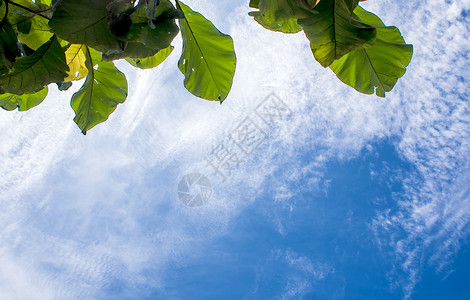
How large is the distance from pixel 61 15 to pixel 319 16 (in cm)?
92

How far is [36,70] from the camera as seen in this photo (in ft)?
4.47

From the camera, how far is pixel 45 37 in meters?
1.54

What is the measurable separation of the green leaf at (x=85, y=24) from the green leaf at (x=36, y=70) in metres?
0.34

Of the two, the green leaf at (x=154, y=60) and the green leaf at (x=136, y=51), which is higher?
the green leaf at (x=136, y=51)

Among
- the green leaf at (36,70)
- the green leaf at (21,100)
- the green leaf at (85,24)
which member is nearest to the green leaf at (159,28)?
the green leaf at (85,24)

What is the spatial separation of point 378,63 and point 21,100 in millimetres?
2085

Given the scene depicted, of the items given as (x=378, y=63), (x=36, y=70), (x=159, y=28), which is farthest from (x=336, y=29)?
(x=36, y=70)

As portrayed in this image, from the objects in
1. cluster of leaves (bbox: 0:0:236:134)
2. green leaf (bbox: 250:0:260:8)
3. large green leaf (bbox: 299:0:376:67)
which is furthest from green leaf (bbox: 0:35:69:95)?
large green leaf (bbox: 299:0:376:67)

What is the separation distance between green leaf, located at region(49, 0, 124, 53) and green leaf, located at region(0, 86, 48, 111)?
3.39 ft

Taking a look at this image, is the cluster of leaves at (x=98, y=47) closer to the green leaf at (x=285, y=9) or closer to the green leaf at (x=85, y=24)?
the green leaf at (x=85, y=24)

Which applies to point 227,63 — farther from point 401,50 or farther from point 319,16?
point 401,50

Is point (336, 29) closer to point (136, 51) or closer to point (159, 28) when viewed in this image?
point (159, 28)

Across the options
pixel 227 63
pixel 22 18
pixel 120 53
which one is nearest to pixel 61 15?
pixel 120 53

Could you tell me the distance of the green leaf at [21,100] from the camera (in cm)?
184
